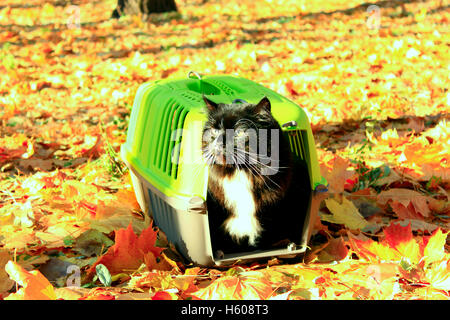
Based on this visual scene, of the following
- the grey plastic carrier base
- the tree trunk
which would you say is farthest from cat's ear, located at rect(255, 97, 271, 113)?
the tree trunk

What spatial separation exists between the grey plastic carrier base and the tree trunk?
6.45 m

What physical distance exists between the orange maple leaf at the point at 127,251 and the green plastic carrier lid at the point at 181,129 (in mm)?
219

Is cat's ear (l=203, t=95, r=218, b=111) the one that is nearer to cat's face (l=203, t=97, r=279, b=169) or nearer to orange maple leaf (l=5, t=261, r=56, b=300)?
cat's face (l=203, t=97, r=279, b=169)

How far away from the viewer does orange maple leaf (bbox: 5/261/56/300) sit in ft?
5.76

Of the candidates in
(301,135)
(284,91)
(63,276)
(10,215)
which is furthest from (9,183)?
(284,91)

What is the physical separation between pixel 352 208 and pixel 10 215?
1.70 m

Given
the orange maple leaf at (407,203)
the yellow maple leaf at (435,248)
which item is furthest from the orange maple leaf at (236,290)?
the orange maple leaf at (407,203)

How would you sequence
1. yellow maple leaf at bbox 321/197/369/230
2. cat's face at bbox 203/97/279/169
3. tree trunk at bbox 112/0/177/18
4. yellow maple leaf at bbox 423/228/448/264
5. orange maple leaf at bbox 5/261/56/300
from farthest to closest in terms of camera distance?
tree trunk at bbox 112/0/177/18
yellow maple leaf at bbox 321/197/369/230
cat's face at bbox 203/97/279/169
yellow maple leaf at bbox 423/228/448/264
orange maple leaf at bbox 5/261/56/300

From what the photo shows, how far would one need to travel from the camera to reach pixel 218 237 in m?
2.23

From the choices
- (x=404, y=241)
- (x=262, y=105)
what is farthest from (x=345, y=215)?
(x=262, y=105)

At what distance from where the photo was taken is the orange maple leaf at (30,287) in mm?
1757

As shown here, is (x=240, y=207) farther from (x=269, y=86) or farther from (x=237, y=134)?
(x=269, y=86)

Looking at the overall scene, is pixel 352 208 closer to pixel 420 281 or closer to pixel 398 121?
pixel 420 281

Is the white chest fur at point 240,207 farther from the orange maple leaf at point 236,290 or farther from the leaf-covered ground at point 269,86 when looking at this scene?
the orange maple leaf at point 236,290
